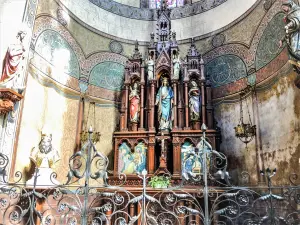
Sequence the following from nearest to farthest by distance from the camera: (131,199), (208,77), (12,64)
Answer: (131,199)
(12,64)
(208,77)

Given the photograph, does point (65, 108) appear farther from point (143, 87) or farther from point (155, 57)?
point (155, 57)

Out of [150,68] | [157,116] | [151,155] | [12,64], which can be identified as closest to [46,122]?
[12,64]

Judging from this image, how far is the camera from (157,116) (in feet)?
33.0

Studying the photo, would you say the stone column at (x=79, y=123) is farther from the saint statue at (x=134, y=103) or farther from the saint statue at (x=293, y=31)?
the saint statue at (x=293, y=31)

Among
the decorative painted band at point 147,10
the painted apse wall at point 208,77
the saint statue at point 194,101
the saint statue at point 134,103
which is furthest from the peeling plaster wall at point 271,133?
the decorative painted band at point 147,10

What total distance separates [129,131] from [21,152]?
3.64m

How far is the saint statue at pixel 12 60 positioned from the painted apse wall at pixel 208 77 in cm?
148

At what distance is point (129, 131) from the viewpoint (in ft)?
32.0

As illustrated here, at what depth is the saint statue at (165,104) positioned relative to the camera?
31.9 ft

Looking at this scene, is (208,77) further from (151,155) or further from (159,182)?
(159,182)

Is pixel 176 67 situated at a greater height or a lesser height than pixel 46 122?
greater

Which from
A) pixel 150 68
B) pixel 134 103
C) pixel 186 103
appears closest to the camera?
pixel 186 103

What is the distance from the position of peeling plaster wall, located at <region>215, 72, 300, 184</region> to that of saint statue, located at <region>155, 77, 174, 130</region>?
1.96 meters

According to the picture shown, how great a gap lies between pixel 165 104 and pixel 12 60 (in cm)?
527
